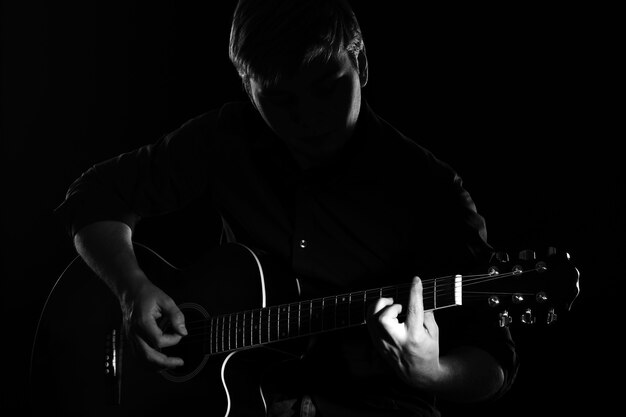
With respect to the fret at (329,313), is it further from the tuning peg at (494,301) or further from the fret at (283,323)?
the tuning peg at (494,301)

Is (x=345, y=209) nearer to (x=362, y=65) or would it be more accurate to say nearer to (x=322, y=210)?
(x=322, y=210)

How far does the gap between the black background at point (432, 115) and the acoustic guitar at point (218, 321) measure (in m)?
0.13

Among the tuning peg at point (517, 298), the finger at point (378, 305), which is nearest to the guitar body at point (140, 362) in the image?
the finger at point (378, 305)

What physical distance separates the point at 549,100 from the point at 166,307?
1162 millimetres

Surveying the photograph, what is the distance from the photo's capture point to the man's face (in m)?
1.62

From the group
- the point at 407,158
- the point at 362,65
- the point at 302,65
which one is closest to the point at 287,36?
the point at 302,65

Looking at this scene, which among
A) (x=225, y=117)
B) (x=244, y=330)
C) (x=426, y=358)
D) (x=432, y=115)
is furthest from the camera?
(x=432, y=115)

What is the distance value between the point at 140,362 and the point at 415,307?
2.68 ft

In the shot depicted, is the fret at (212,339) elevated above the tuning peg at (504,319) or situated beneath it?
situated beneath

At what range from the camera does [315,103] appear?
64.2 inches

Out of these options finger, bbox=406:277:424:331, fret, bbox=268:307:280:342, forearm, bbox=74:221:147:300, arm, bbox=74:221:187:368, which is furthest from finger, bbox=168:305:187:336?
finger, bbox=406:277:424:331

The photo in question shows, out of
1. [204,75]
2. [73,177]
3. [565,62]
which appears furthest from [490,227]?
[73,177]

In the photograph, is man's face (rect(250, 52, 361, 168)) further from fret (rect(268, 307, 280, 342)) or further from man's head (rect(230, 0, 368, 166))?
fret (rect(268, 307, 280, 342))

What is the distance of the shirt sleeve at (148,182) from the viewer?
6.45 feet
